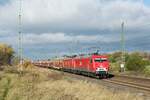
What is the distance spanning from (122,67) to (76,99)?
46.5m

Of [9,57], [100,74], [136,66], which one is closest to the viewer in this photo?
[100,74]

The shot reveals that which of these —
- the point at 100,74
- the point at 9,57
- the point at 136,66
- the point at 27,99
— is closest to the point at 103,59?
the point at 100,74

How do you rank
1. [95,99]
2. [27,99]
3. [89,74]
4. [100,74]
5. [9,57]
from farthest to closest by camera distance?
[9,57]
[89,74]
[100,74]
[27,99]
[95,99]

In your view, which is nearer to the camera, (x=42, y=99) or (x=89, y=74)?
(x=42, y=99)

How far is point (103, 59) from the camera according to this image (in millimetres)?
56062

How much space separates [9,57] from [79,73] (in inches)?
1841

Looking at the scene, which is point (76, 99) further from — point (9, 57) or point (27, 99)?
point (9, 57)

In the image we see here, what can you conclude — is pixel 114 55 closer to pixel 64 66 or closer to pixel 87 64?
pixel 64 66

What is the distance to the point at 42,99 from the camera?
22.0 m

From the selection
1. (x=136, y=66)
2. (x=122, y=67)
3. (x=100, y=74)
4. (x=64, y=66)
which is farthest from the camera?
(x=64, y=66)

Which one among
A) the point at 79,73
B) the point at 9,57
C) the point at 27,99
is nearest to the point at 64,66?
the point at 79,73

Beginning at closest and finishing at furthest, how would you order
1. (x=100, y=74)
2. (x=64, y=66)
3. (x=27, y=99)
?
(x=27, y=99) → (x=100, y=74) → (x=64, y=66)

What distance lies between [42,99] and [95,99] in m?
2.99

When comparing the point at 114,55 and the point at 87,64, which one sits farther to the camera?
the point at 114,55
